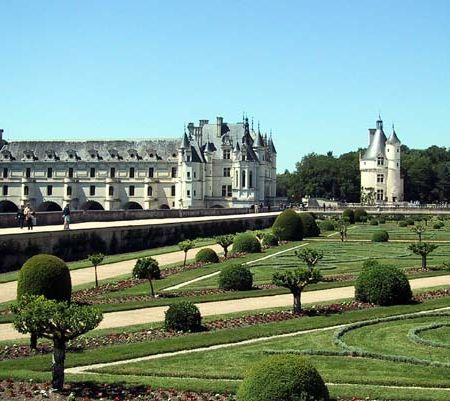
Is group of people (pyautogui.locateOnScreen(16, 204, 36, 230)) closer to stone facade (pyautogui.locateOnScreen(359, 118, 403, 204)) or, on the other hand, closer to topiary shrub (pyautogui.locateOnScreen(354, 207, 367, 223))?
topiary shrub (pyautogui.locateOnScreen(354, 207, 367, 223))

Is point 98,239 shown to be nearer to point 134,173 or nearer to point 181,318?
point 181,318

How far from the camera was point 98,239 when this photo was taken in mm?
32312

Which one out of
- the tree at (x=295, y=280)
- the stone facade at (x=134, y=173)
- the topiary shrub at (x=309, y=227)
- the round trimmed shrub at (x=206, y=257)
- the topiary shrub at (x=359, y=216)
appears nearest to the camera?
the tree at (x=295, y=280)

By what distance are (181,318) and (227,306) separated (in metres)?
3.67

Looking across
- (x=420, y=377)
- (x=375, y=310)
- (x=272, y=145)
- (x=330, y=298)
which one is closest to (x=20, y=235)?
(x=330, y=298)

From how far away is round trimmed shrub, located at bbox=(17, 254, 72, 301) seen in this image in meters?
16.5

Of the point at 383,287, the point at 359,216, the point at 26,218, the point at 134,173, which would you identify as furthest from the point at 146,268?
the point at 134,173

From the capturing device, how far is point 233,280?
21.0 meters

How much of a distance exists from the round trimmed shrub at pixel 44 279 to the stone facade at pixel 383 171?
8622 cm

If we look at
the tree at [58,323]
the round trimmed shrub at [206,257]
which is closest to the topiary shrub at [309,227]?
the round trimmed shrub at [206,257]

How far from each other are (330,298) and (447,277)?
6.07 m

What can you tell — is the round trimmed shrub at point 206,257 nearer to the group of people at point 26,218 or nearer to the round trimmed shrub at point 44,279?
the group of people at point 26,218

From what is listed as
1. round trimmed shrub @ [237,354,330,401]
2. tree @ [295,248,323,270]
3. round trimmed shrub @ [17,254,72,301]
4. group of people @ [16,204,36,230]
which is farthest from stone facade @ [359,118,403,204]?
round trimmed shrub @ [237,354,330,401]

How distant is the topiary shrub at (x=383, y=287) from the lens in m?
18.3
